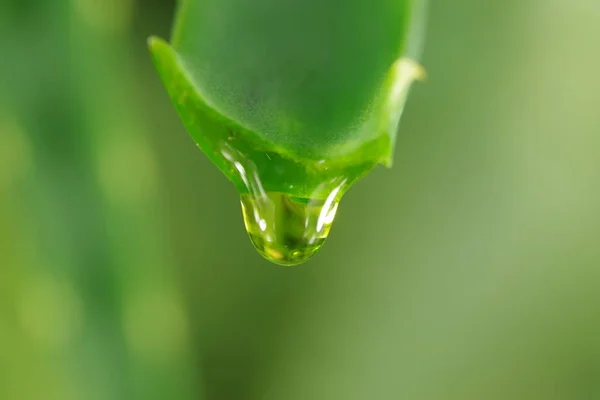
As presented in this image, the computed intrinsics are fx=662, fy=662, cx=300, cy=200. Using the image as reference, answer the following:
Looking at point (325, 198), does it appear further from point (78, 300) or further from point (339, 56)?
point (78, 300)

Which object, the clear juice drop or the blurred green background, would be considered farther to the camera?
the blurred green background

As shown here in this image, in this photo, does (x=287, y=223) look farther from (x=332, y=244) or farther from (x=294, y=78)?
(x=332, y=244)

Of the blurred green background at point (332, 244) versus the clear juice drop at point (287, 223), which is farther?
the blurred green background at point (332, 244)

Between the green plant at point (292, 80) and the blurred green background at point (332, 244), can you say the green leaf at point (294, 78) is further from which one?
the blurred green background at point (332, 244)

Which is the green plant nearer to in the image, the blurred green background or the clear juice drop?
the clear juice drop

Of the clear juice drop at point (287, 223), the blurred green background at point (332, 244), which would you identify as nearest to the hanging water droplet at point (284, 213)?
the clear juice drop at point (287, 223)

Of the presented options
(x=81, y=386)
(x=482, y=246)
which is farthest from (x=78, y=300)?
(x=482, y=246)

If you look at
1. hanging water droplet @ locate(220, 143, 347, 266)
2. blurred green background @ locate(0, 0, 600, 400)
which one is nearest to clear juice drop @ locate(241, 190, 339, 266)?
hanging water droplet @ locate(220, 143, 347, 266)
